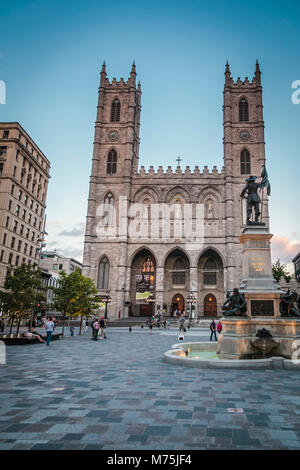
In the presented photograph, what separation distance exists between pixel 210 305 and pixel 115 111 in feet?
105

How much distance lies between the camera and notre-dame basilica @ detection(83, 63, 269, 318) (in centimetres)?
3991

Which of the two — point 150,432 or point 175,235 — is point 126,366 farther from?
point 175,235

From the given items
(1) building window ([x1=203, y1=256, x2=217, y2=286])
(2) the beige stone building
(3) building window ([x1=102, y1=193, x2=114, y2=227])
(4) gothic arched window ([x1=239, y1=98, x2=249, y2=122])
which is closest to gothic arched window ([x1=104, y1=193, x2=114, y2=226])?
(3) building window ([x1=102, y1=193, x2=114, y2=227])

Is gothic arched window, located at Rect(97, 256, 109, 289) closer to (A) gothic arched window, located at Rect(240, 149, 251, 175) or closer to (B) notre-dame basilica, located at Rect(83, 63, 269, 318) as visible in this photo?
(B) notre-dame basilica, located at Rect(83, 63, 269, 318)

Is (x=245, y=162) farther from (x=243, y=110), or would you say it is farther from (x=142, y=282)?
(x=142, y=282)

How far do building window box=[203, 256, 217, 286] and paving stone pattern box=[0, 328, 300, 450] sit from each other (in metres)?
34.0

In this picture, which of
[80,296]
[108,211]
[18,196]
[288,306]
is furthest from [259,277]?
[108,211]

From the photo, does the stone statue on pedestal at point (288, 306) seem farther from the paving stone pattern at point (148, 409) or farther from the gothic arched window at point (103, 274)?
the gothic arched window at point (103, 274)

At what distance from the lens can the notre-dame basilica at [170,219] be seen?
131 ft

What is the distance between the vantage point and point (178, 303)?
41781 millimetres

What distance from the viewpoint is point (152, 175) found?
145ft
